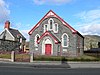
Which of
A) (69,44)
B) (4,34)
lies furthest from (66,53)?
(4,34)

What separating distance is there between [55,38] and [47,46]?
2.35 metres

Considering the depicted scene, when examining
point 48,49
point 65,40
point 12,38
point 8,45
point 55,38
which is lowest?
point 48,49

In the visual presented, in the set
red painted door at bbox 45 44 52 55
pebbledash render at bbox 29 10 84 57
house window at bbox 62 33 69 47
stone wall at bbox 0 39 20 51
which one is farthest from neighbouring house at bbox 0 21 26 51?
house window at bbox 62 33 69 47

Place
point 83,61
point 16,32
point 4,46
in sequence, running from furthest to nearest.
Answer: point 16,32 < point 4,46 < point 83,61

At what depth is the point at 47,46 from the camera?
1853 inches

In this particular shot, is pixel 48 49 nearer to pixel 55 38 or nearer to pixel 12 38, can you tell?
pixel 55 38

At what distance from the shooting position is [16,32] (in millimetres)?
75250

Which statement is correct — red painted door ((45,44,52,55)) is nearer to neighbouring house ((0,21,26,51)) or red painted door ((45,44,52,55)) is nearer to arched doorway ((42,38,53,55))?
arched doorway ((42,38,53,55))

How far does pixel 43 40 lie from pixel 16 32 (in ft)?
97.1

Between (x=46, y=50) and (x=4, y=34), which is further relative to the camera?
(x=4, y=34)

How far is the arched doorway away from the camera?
4681cm

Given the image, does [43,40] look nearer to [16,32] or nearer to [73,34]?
[73,34]

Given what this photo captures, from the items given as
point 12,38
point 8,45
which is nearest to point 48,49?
point 8,45

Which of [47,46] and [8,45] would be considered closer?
[47,46]
